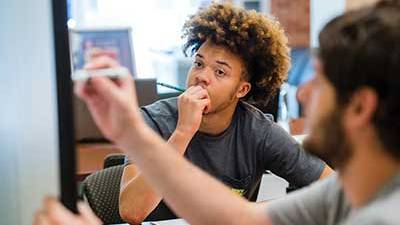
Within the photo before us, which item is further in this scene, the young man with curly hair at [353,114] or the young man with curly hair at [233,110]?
the young man with curly hair at [233,110]

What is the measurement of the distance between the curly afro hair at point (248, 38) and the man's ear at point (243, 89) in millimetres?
17

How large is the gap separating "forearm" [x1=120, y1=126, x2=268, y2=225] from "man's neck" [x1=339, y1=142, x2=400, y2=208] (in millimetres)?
339

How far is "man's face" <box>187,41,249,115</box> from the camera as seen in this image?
5.86 feet

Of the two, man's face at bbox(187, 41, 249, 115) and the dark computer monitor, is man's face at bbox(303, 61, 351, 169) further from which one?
man's face at bbox(187, 41, 249, 115)

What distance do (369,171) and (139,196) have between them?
0.89 m

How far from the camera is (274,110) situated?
7.36 feet

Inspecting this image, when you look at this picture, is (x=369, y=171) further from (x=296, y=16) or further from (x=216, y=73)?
(x=296, y=16)

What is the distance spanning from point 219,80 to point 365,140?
0.97 meters

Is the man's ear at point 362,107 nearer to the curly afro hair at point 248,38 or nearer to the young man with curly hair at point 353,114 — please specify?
the young man with curly hair at point 353,114

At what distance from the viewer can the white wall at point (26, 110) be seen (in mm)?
961

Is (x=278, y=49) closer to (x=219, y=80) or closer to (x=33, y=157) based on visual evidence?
(x=219, y=80)

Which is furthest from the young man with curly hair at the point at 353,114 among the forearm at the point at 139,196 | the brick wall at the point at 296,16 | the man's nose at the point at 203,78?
the brick wall at the point at 296,16

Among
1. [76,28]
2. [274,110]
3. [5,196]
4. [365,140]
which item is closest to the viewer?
[365,140]

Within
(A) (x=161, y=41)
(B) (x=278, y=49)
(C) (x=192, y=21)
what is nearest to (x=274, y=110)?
(B) (x=278, y=49)
